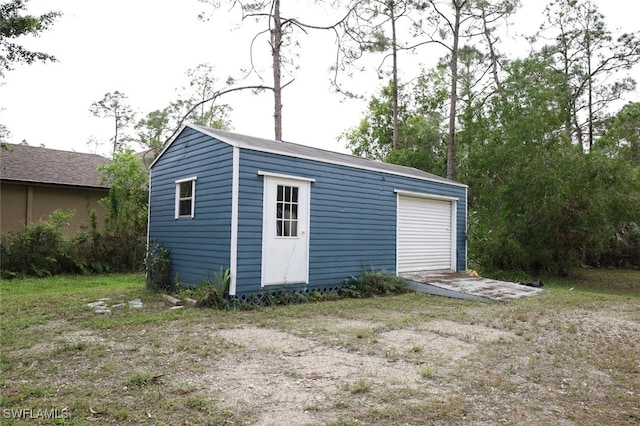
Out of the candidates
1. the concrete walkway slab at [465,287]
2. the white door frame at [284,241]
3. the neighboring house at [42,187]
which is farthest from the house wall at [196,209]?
the neighboring house at [42,187]

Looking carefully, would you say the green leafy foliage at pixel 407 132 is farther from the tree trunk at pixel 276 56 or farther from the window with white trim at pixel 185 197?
the window with white trim at pixel 185 197

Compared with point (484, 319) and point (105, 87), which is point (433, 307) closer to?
point (484, 319)

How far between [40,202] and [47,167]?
1.55m

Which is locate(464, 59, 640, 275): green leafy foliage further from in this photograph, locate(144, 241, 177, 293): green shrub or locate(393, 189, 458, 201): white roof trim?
locate(144, 241, 177, 293): green shrub

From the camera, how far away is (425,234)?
1045cm

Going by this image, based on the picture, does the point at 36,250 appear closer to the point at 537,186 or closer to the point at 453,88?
the point at 537,186

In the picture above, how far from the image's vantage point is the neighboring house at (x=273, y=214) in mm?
6918

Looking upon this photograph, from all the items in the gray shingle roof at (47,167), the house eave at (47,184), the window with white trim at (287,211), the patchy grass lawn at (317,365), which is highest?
the gray shingle roof at (47,167)

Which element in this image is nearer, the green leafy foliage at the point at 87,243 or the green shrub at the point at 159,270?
the green shrub at the point at 159,270

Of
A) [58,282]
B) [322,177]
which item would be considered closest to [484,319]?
[322,177]

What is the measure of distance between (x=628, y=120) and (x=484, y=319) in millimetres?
18083

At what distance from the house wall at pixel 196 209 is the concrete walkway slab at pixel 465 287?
4.16 meters

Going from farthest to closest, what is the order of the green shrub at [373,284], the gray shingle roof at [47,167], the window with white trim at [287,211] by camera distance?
the gray shingle roof at [47,167] → the green shrub at [373,284] → the window with white trim at [287,211]

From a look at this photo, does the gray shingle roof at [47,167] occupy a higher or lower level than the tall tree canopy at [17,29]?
lower
